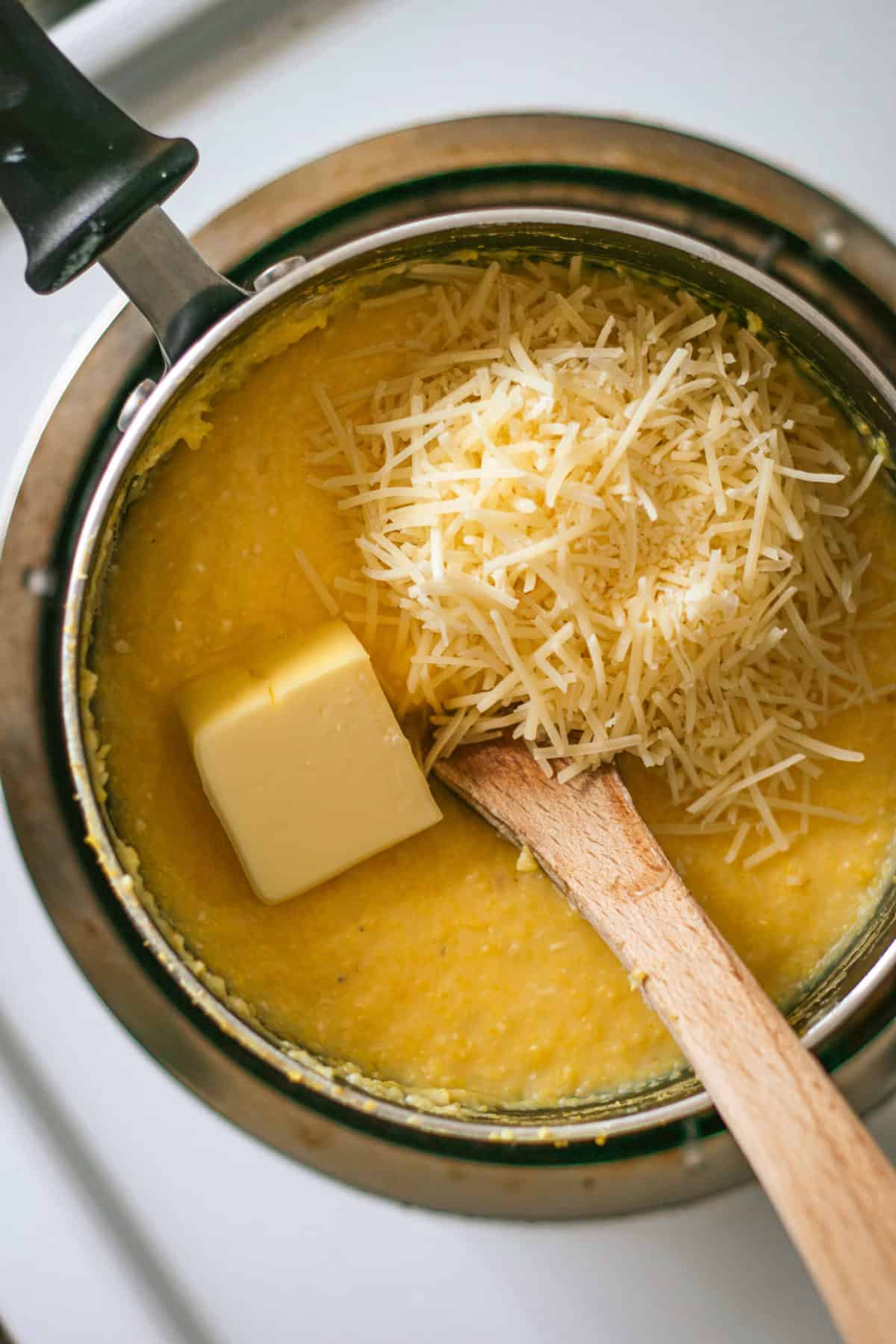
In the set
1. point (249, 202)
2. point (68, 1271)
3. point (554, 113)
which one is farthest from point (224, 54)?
point (68, 1271)

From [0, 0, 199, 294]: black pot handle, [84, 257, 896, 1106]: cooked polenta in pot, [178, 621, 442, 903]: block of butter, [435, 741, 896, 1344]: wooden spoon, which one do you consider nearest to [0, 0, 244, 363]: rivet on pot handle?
[0, 0, 199, 294]: black pot handle

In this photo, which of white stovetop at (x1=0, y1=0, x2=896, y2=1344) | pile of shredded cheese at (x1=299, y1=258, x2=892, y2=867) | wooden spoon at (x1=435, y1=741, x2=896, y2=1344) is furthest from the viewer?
white stovetop at (x1=0, y1=0, x2=896, y2=1344)

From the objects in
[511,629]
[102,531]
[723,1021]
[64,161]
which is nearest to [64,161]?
[64,161]

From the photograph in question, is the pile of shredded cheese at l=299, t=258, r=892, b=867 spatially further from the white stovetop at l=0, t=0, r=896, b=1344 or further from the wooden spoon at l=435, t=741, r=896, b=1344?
the white stovetop at l=0, t=0, r=896, b=1344

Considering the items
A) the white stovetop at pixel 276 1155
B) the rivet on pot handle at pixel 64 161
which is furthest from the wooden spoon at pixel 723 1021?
the rivet on pot handle at pixel 64 161

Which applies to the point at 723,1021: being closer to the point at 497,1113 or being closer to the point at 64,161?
the point at 497,1113

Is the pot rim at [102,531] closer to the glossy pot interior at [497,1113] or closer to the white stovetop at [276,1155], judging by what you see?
the glossy pot interior at [497,1113]

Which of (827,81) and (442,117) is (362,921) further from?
(827,81)
